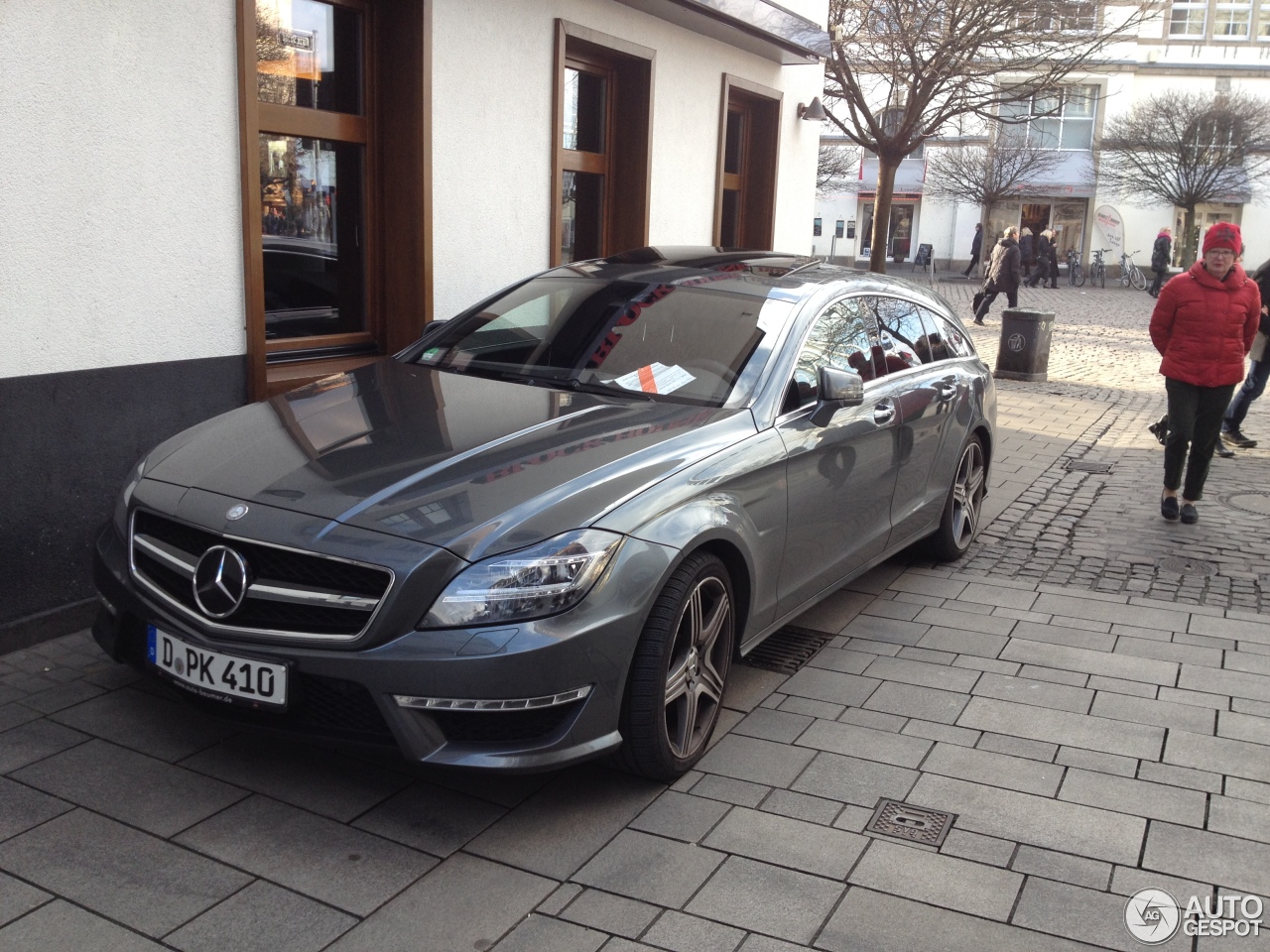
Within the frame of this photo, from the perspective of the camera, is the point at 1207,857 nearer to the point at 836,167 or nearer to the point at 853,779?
the point at 853,779

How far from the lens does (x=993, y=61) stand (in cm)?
1834

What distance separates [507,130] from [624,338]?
369cm

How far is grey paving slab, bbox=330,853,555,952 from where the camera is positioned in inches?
115

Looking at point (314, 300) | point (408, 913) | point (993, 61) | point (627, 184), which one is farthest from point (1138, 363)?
point (408, 913)

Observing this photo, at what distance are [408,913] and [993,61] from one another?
18000mm

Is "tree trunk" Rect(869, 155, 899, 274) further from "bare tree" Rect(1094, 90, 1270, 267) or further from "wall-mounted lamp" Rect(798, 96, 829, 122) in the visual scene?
"bare tree" Rect(1094, 90, 1270, 267)

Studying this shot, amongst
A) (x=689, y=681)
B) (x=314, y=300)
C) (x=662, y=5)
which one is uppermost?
(x=662, y=5)

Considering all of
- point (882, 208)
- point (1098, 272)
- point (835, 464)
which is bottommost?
point (1098, 272)

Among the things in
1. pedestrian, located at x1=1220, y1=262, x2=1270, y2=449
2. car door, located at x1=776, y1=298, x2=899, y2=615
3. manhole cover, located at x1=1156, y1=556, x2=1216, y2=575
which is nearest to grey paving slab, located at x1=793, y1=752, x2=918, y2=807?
car door, located at x1=776, y1=298, x2=899, y2=615

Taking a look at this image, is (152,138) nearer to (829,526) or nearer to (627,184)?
(829,526)

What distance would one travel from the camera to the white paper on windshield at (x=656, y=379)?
14.9 feet

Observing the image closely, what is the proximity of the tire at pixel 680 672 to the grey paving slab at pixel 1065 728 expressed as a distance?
102cm

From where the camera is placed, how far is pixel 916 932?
119 inches

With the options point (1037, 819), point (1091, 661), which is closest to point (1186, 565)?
point (1091, 661)
